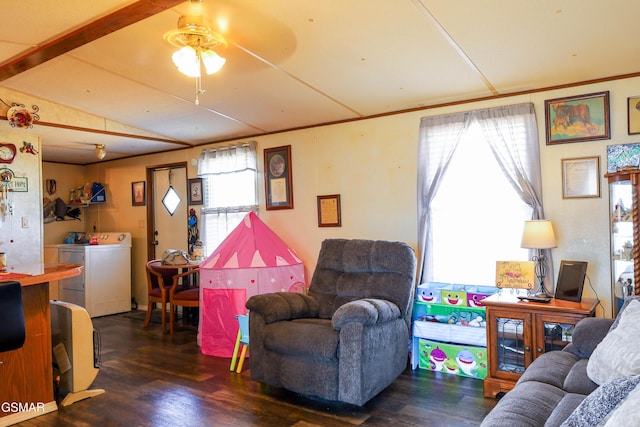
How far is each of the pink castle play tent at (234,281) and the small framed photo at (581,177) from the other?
2.37 meters

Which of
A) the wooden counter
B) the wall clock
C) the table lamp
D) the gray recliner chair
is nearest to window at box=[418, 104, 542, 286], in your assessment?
the table lamp

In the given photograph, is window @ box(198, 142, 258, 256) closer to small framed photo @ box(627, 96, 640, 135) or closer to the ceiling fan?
the ceiling fan

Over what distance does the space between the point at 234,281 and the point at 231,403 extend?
4.03 feet

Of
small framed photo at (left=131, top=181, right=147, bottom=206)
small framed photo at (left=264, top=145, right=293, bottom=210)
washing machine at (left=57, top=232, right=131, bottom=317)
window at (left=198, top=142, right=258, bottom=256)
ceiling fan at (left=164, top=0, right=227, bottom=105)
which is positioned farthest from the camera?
small framed photo at (left=131, top=181, right=147, bottom=206)

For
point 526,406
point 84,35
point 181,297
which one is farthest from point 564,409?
point 181,297

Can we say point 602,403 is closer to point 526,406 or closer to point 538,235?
point 526,406

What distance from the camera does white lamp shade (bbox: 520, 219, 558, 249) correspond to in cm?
306

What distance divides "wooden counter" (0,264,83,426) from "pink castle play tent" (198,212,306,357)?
1.29m

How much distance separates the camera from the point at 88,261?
5.71 m

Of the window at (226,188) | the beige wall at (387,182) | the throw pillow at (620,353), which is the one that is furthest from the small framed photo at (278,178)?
the throw pillow at (620,353)

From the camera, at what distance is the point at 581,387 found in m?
1.95

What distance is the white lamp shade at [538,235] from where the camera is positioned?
10.0 feet

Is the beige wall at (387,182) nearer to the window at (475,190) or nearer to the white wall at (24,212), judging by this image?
the window at (475,190)

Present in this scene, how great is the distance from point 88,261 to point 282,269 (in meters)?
3.08
